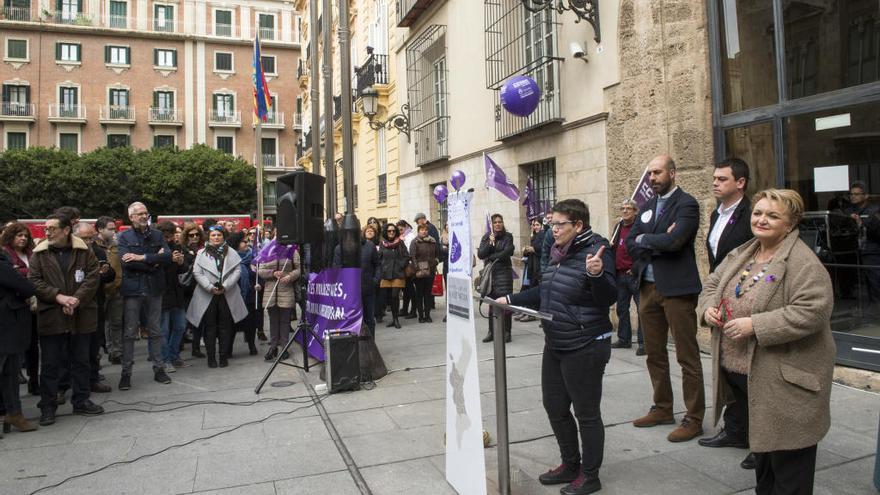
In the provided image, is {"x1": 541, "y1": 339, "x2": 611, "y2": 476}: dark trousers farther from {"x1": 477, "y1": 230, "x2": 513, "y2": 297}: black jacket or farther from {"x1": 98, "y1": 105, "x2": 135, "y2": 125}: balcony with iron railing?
{"x1": 98, "y1": 105, "x2": 135, "y2": 125}: balcony with iron railing

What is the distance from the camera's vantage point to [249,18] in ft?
162

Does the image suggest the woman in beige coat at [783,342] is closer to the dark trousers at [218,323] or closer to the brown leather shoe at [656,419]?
the brown leather shoe at [656,419]

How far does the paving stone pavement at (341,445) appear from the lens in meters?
3.82

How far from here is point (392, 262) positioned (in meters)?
10.6

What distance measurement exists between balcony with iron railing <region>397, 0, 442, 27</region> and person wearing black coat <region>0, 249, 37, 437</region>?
11.7 meters

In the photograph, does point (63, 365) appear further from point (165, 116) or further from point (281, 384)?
point (165, 116)

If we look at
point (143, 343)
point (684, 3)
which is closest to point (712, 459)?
point (684, 3)

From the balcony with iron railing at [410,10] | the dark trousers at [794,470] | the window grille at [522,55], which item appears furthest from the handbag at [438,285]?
the dark trousers at [794,470]

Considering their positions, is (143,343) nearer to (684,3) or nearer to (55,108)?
(684,3)

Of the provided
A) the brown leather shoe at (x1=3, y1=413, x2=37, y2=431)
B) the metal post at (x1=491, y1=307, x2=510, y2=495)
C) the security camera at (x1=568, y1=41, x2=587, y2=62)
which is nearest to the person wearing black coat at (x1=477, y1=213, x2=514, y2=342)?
the security camera at (x1=568, y1=41, x2=587, y2=62)

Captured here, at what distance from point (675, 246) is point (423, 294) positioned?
7.04 metres

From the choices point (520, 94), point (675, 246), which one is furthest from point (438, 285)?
point (675, 246)

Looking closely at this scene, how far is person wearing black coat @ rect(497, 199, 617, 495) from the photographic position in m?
3.40

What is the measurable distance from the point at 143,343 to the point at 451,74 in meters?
8.74
